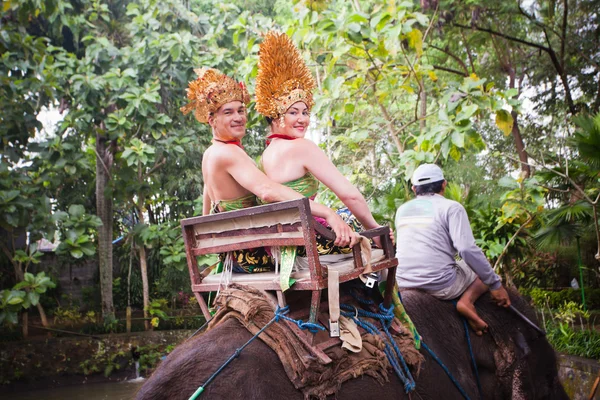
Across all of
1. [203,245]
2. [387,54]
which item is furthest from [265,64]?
[387,54]

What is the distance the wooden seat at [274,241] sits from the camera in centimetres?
238

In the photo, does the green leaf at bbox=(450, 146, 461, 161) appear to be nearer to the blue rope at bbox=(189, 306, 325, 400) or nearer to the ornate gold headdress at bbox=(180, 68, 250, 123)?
the ornate gold headdress at bbox=(180, 68, 250, 123)

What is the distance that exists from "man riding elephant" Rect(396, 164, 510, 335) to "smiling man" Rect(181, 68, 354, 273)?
5.08 ft

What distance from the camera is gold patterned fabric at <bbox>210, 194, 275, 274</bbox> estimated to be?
9.26 feet

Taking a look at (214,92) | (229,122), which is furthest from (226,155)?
(214,92)

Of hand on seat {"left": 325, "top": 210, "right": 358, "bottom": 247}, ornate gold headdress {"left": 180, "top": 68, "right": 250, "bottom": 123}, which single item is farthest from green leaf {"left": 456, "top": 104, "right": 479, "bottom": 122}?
hand on seat {"left": 325, "top": 210, "right": 358, "bottom": 247}

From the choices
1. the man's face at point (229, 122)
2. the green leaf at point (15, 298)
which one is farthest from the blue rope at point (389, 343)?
the green leaf at point (15, 298)

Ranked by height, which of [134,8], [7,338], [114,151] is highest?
[134,8]

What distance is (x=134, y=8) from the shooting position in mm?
10391

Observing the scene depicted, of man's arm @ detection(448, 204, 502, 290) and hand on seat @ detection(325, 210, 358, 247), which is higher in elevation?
hand on seat @ detection(325, 210, 358, 247)

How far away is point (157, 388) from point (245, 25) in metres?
7.14

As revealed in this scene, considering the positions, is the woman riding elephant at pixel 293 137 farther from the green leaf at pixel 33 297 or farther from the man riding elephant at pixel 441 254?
the green leaf at pixel 33 297

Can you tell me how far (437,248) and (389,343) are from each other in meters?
1.36

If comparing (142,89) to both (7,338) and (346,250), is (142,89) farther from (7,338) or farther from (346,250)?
(346,250)
